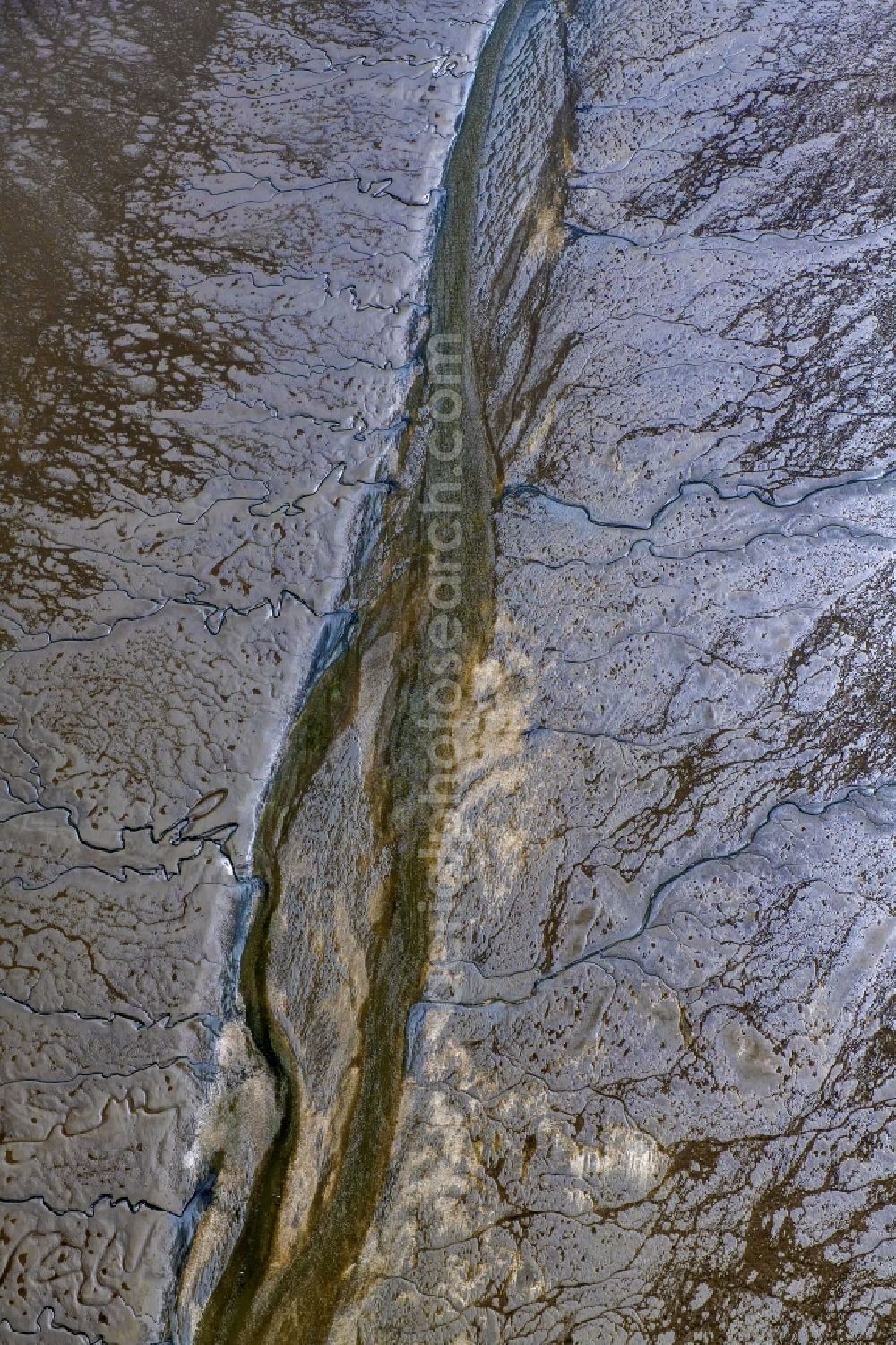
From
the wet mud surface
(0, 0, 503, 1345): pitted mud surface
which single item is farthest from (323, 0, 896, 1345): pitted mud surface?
(0, 0, 503, 1345): pitted mud surface

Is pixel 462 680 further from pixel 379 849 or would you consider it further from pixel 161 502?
pixel 161 502

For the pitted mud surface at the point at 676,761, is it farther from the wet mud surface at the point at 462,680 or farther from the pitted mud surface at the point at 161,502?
the pitted mud surface at the point at 161,502

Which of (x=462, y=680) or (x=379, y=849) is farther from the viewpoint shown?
(x=462, y=680)

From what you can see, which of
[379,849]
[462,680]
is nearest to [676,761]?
[462,680]

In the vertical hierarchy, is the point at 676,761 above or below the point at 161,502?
below

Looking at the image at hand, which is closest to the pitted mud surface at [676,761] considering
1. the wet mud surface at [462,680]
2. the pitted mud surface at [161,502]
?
the wet mud surface at [462,680]

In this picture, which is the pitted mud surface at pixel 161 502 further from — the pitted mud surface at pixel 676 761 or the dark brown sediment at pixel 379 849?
the pitted mud surface at pixel 676 761

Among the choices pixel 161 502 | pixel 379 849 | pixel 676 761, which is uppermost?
pixel 161 502

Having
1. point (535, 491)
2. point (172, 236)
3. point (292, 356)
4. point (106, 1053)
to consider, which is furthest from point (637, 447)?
point (106, 1053)
